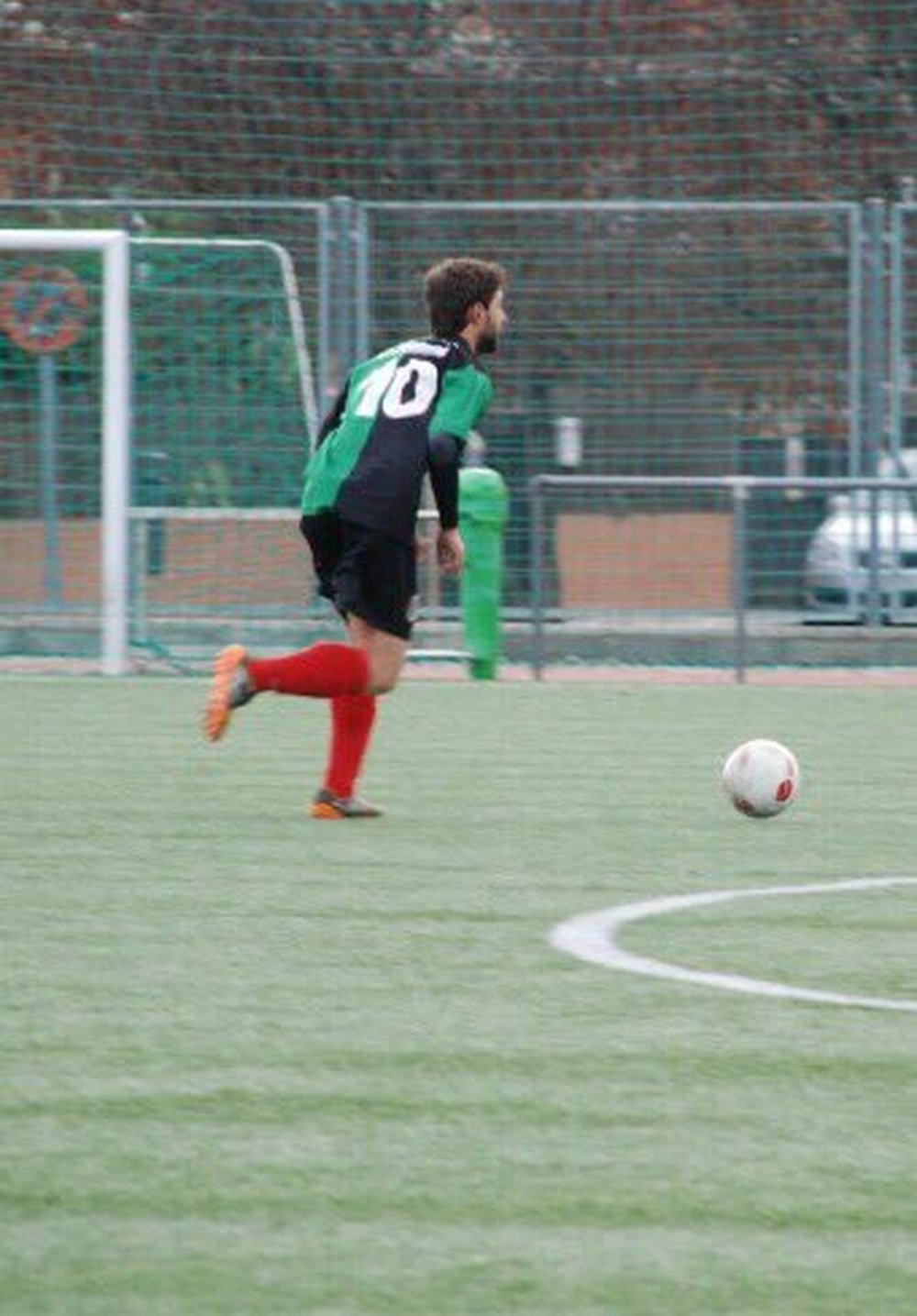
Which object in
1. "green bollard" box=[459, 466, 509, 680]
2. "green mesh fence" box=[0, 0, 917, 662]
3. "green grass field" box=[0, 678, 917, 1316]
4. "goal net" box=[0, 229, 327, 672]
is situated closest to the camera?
"green grass field" box=[0, 678, 917, 1316]

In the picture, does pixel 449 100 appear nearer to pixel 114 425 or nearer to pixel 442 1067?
pixel 114 425

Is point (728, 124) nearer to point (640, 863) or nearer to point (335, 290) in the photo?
point (335, 290)

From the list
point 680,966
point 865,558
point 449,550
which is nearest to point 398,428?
point 449,550

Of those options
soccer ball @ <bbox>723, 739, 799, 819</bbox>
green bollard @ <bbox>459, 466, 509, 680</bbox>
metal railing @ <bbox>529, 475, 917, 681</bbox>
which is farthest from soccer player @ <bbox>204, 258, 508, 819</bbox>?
metal railing @ <bbox>529, 475, 917, 681</bbox>

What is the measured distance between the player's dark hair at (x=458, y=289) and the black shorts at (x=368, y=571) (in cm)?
60

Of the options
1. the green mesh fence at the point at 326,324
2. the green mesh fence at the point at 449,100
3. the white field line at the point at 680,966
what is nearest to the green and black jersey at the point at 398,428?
Result: the white field line at the point at 680,966

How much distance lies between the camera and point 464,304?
9.38 metres

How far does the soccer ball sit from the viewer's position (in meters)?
9.27

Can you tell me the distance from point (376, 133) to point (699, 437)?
378cm

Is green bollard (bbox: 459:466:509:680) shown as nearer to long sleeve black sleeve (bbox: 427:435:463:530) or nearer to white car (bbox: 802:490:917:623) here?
white car (bbox: 802:490:917:623)

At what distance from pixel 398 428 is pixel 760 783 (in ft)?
4.46

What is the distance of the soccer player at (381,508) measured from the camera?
9.24m

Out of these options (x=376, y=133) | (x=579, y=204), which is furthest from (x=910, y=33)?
(x=579, y=204)

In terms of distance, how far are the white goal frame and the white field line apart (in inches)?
391
